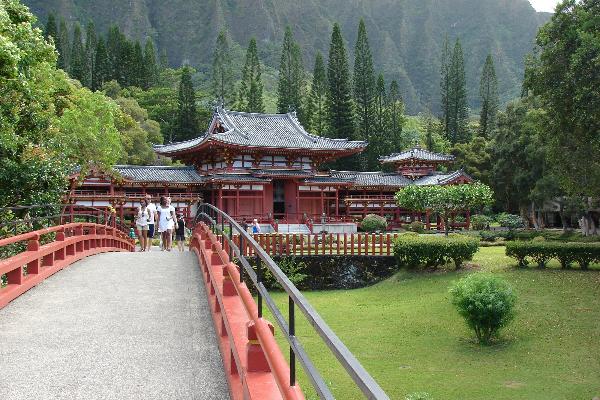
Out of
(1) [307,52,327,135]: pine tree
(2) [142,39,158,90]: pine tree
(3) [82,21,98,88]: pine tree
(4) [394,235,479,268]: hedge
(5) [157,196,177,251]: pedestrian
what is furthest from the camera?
(2) [142,39,158,90]: pine tree

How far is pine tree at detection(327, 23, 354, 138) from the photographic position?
201 ft

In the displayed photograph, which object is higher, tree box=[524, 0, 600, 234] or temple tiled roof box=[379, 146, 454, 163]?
temple tiled roof box=[379, 146, 454, 163]

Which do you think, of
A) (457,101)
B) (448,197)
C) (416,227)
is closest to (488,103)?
(457,101)

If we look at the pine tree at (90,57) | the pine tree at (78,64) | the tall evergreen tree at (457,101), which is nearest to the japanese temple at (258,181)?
the tall evergreen tree at (457,101)

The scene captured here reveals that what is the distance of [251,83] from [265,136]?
29.0 m

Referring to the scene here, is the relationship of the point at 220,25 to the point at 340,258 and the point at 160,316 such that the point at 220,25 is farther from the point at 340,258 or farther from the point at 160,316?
the point at 160,316

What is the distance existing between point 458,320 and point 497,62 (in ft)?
441

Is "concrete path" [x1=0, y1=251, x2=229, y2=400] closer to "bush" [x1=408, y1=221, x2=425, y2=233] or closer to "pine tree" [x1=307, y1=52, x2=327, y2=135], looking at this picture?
"bush" [x1=408, y1=221, x2=425, y2=233]

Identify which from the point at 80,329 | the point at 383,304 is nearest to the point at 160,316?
the point at 80,329

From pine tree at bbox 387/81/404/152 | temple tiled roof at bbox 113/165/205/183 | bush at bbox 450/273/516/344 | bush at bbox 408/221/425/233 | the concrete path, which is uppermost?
pine tree at bbox 387/81/404/152

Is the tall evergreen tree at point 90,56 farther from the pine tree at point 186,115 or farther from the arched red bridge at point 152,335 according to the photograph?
the arched red bridge at point 152,335

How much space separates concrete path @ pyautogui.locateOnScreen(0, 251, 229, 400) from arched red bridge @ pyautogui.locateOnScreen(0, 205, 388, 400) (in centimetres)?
1

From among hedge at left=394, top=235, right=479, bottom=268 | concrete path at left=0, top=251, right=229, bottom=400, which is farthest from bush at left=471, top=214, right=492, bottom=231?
concrete path at left=0, top=251, right=229, bottom=400

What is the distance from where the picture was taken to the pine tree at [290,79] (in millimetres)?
65938
